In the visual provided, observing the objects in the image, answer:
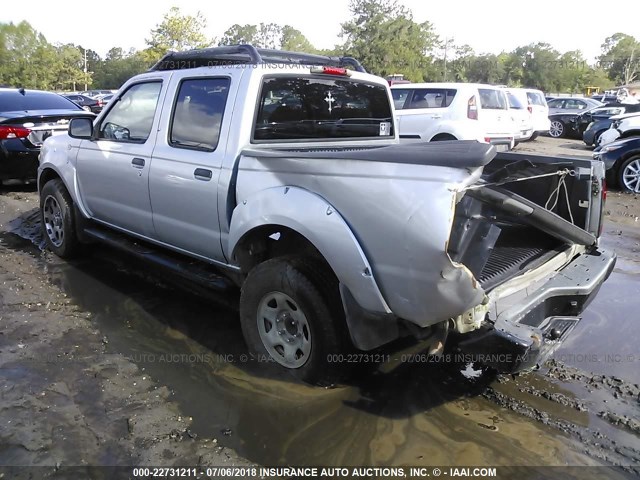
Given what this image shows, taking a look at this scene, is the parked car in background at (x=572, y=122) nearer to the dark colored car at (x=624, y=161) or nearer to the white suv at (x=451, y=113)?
the white suv at (x=451, y=113)

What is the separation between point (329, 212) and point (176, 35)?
43205mm

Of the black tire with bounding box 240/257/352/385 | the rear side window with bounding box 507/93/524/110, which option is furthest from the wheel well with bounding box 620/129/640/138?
the black tire with bounding box 240/257/352/385

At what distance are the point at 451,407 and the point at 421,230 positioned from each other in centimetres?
126

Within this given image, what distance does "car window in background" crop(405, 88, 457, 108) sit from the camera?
11852 mm

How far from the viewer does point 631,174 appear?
30.8ft

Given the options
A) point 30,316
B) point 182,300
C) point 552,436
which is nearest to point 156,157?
point 182,300

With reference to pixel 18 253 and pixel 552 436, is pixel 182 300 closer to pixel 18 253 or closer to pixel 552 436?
pixel 18 253

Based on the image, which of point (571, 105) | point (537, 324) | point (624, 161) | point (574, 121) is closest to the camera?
point (537, 324)

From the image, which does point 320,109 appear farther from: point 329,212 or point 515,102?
point 515,102

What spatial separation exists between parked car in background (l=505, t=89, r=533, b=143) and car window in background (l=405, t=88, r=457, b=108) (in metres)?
2.40

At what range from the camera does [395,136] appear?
470 cm

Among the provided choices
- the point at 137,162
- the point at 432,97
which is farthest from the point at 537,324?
the point at 432,97

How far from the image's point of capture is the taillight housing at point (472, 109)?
11.6 m

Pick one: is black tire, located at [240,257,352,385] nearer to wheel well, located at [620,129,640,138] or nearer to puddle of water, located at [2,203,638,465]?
puddle of water, located at [2,203,638,465]
